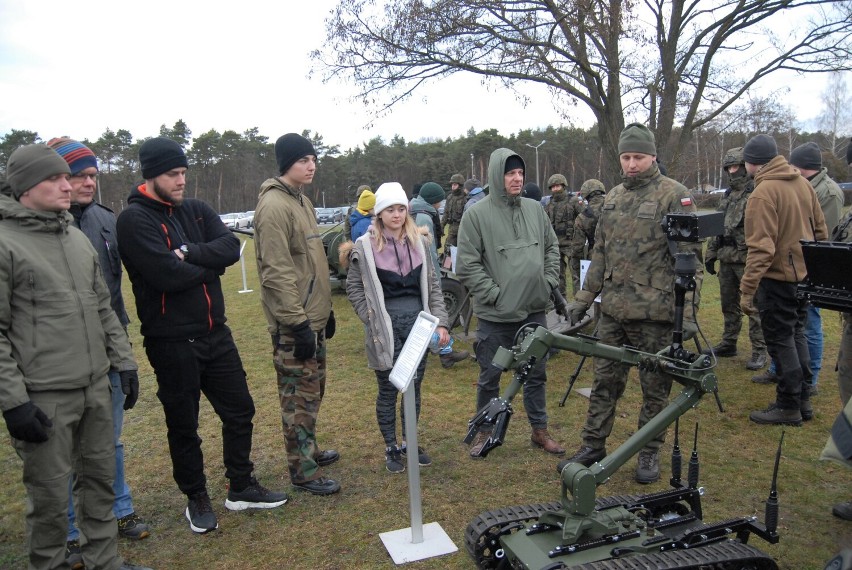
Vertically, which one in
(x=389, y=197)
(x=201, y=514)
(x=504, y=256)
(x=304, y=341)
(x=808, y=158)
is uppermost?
(x=808, y=158)

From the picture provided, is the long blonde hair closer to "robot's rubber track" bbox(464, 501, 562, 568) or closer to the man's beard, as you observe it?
the man's beard

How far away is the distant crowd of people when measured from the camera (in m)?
2.84

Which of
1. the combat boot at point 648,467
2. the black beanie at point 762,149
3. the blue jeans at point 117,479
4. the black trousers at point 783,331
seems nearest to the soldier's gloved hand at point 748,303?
the black trousers at point 783,331

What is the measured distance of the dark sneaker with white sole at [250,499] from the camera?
12.9 feet

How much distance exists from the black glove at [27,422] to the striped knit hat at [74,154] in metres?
1.39

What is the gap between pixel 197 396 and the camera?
362 centimetres

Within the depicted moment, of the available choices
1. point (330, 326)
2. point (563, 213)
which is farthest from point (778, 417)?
point (563, 213)

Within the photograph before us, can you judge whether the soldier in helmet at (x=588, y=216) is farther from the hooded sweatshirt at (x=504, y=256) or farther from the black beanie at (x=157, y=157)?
the black beanie at (x=157, y=157)

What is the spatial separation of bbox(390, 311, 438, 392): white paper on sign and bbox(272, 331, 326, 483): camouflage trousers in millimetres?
940

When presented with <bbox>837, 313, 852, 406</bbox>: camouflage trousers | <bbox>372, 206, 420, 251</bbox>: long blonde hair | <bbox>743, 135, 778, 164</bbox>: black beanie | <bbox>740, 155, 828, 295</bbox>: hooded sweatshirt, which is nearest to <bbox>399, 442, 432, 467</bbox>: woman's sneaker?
<bbox>372, 206, 420, 251</bbox>: long blonde hair

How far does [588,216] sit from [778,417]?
3.79 m

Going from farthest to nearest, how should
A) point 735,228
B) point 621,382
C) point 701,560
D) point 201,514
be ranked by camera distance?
point 735,228 → point 621,382 → point 201,514 → point 701,560

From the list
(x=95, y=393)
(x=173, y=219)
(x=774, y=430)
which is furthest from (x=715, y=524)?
(x=173, y=219)

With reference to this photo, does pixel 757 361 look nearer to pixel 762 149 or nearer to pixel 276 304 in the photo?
pixel 762 149
